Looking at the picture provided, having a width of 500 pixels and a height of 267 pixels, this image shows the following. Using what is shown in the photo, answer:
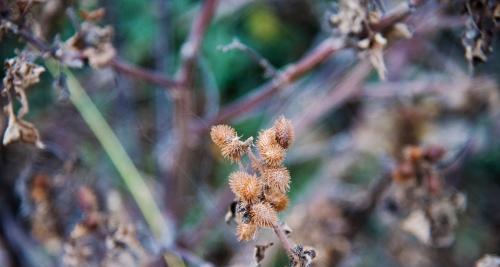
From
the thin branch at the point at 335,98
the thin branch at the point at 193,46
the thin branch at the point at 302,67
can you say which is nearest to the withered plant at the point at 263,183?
the thin branch at the point at 302,67

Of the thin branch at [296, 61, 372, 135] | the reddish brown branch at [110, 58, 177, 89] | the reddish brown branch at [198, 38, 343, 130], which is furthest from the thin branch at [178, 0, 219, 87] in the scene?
the thin branch at [296, 61, 372, 135]

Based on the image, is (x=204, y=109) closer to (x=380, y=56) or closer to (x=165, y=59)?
(x=165, y=59)

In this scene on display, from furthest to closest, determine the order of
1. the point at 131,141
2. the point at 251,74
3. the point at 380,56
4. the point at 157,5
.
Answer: the point at 251,74
the point at 131,141
the point at 157,5
the point at 380,56

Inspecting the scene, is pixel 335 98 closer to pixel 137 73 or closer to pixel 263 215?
pixel 137 73

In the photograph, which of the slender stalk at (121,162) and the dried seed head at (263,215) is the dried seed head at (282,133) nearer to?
the dried seed head at (263,215)

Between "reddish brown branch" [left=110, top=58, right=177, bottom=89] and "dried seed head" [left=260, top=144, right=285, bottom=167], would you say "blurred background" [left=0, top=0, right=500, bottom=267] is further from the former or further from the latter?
"dried seed head" [left=260, top=144, right=285, bottom=167]

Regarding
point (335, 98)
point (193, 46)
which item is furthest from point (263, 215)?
point (335, 98)

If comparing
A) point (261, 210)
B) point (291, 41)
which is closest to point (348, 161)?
point (291, 41)
